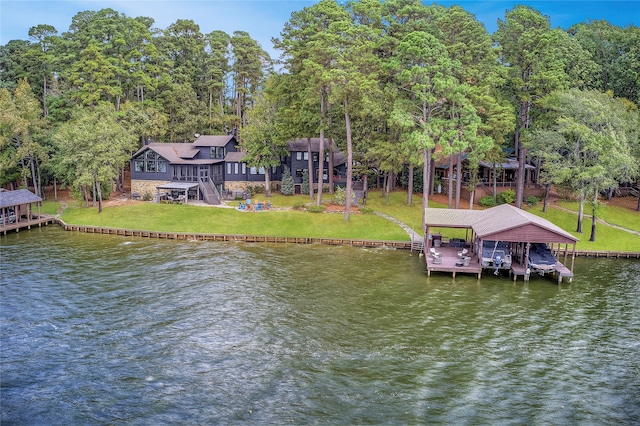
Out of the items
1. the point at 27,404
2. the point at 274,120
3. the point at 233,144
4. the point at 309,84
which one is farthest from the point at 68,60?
the point at 27,404

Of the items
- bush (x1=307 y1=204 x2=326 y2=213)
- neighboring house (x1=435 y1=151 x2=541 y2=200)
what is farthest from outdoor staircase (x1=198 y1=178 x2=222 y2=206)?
neighboring house (x1=435 y1=151 x2=541 y2=200)

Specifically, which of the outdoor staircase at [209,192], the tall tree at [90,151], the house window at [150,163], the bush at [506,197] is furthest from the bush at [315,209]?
the tall tree at [90,151]

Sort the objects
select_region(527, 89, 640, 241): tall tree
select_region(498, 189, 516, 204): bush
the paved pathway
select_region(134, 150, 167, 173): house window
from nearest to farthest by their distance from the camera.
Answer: select_region(527, 89, 640, 241): tall tree < the paved pathway < select_region(498, 189, 516, 204): bush < select_region(134, 150, 167, 173): house window

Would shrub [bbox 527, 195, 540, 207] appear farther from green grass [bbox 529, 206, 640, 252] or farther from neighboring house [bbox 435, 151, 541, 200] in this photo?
neighboring house [bbox 435, 151, 541, 200]

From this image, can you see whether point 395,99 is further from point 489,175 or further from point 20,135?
point 20,135

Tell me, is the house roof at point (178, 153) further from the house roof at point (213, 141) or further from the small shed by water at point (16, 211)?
the small shed by water at point (16, 211)

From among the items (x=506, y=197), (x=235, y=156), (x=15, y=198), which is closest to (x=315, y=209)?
(x=235, y=156)
